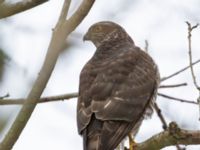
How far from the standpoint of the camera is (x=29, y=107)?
3361 millimetres

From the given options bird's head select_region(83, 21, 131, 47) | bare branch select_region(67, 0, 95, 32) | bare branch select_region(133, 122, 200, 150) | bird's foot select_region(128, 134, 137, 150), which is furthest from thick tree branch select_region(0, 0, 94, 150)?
bird's head select_region(83, 21, 131, 47)

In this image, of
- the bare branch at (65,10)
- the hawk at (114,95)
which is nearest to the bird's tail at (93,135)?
the hawk at (114,95)

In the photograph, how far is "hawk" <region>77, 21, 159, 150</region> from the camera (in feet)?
16.4

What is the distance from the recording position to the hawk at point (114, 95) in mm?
4988

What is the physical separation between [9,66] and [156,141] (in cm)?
219

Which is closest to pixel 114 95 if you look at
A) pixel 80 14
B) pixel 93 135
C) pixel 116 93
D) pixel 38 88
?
pixel 116 93

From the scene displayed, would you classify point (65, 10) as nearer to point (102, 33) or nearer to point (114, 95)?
point (114, 95)

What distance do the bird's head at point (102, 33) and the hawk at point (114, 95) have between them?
72cm

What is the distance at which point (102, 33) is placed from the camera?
7.61 metres

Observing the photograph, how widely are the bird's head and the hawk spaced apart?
724 millimetres

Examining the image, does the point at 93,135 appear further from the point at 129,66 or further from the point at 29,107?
the point at 29,107

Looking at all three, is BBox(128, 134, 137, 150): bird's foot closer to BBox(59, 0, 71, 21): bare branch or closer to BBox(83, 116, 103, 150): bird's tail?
BBox(83, 116, 103, 150): bird's tail

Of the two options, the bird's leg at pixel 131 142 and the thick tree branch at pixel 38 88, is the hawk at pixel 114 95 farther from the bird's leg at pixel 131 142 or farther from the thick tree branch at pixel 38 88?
the thick tree branch at pixel 38 88

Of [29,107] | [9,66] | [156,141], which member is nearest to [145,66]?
[156,141]
